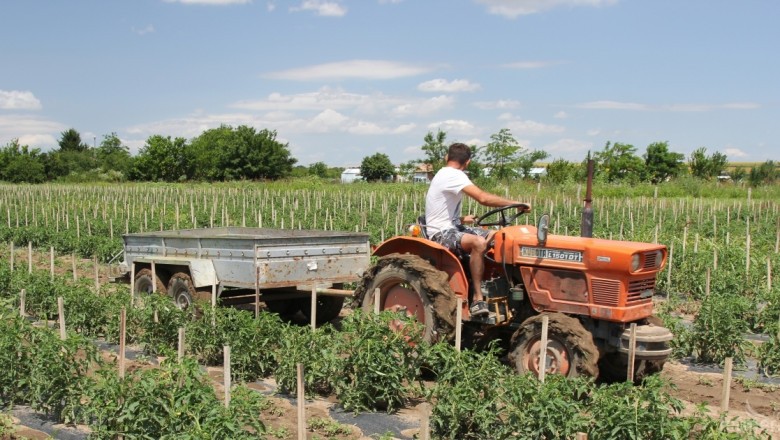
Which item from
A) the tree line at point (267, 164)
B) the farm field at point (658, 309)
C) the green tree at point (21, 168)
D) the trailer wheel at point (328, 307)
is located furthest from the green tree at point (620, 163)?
the green tree at point (21, 168)

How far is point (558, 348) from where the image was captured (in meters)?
6.02

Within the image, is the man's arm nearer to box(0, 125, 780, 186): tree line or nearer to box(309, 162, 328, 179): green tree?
box(0, 125, 780, 186): tree line

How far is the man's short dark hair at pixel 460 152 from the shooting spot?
670 cm

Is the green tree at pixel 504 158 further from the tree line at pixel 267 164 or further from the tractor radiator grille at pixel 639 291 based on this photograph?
the tractor radiator grille at pixel 639 291

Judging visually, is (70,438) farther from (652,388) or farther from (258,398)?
(652,388)

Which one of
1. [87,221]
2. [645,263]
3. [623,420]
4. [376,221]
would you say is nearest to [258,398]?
[623,420]

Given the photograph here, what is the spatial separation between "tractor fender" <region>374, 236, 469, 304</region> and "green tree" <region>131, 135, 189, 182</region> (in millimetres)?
60938

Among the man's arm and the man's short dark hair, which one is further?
the man's short dark hair

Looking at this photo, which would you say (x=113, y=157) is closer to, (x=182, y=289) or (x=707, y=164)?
(x=707, y=164)

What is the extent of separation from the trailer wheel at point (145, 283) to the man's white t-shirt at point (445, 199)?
4.37m

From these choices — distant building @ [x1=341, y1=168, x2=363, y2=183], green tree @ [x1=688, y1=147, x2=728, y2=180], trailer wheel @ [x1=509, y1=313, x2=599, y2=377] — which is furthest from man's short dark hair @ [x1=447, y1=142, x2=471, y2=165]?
distant building @ [x1=341, y1=168, x2=363, y2=183]

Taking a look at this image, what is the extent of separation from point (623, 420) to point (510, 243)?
92.8 inches

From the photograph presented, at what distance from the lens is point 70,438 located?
18.2 ft

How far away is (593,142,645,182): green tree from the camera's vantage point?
143 ft
